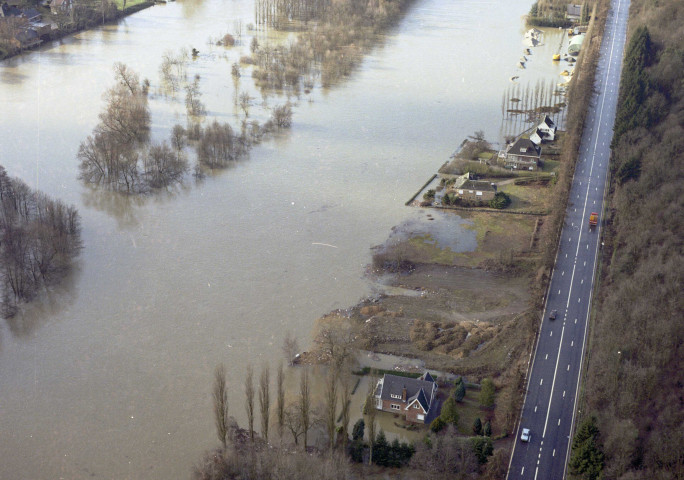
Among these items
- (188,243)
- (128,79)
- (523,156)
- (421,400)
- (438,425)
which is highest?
(128,79)

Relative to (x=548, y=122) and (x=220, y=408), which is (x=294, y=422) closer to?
(x=220, y=408)

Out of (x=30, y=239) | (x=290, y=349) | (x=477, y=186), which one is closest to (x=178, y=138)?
(x=30, y=239)

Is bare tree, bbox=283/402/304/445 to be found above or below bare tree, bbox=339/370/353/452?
below

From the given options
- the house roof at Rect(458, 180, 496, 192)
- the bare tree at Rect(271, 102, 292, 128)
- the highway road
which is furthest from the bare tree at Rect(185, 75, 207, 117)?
the highway road

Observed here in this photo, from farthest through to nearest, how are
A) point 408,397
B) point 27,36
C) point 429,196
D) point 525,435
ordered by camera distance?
1. point 27,36
2. point 429,196
3. point 408,397
4. point 525,435

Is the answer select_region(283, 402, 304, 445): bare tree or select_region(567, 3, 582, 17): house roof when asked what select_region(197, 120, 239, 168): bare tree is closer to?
select_region(283, 402, 304, 445): bare tree

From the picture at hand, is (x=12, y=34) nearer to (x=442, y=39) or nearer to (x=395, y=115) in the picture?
(x=395, y=115)
